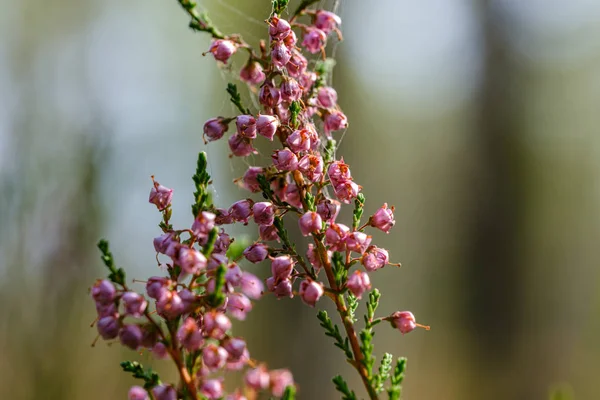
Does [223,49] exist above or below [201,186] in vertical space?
above

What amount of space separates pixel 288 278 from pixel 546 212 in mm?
12124

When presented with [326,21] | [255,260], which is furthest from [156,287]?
[326,21]

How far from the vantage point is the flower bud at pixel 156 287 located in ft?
1.74

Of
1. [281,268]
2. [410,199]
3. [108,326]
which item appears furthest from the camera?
[410,199]

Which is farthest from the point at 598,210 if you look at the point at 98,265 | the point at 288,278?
the point at 288,278

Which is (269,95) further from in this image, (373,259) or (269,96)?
(373,259)

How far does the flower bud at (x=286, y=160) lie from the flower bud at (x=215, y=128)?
0.14m

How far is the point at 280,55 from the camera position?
2.17 feet

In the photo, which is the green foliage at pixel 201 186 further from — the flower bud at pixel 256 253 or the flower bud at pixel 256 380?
the flower bud at pixel 256 380

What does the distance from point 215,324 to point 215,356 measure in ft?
0.13

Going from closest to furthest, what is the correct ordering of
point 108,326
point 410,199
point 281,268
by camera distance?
point 108,326 < point 281,268 < point 410,199

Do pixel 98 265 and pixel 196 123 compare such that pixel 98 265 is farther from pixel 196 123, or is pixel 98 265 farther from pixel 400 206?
Answer: pixel 400 206

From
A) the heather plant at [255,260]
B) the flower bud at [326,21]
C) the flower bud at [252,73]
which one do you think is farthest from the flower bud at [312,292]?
the flower bud at [326,21]

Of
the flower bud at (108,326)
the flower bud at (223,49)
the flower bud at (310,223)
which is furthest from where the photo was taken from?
the flower bud at (223,49)
